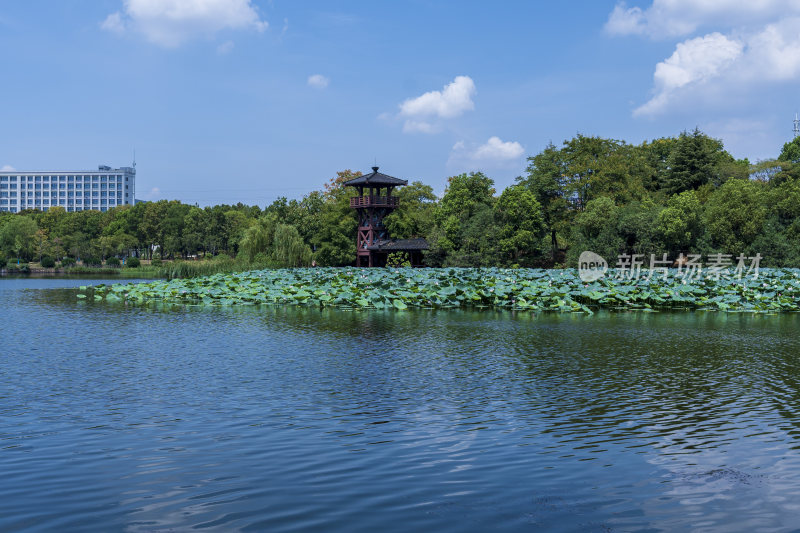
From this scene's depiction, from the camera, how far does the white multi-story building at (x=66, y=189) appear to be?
597 feet

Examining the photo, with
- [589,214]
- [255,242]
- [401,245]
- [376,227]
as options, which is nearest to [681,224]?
[589,214]

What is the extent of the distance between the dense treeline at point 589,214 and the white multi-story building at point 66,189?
140 metres

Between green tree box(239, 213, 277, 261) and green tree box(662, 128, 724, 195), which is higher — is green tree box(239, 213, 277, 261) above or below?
below

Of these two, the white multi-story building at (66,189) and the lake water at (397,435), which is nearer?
the lake water at (397,435)

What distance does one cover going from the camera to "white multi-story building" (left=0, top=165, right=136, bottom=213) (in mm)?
181875

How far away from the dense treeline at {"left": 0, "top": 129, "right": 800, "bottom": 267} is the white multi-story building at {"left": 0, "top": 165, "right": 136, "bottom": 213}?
14013cm

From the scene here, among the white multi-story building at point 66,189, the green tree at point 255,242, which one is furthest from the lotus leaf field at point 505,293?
the white multi-story building at point 66,189

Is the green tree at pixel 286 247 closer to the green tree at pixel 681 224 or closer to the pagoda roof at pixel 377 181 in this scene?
the pagoda roof at pixel 377 181

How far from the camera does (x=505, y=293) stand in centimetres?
2472

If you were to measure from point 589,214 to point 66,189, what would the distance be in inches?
6747

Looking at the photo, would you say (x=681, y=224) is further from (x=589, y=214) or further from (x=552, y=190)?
(x=552, y=190)

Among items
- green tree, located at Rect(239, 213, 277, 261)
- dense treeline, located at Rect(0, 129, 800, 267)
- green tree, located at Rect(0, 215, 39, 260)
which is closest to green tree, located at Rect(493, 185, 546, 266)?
dense treeline, located at Rect(0, 129, 800, 267)

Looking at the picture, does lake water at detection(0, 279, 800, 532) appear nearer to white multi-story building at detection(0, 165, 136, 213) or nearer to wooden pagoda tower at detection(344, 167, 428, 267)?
wooden pagoda tower at detection(344, 167, 428, 267)

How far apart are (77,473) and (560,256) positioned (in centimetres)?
4685
